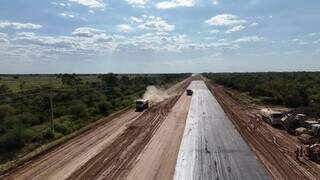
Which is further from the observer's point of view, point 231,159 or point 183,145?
point 183,145

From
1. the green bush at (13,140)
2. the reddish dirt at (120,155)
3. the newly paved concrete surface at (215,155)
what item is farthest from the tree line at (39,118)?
the newly paved concrete surface at (215,155)

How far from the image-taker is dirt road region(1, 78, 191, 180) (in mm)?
22078

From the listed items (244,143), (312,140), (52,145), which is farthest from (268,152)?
(52,145)

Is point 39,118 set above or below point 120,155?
below

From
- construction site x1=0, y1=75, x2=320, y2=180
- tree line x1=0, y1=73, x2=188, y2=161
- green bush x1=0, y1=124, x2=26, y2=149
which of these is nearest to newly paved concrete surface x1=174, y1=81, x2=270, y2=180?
construction site x1=0, y1=75, x2=320, y2=180

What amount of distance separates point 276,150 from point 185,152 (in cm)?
640

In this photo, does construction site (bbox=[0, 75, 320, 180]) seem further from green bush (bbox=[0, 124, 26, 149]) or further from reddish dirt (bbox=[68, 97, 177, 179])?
green bush (bbox=[0, 124, 26, 149])

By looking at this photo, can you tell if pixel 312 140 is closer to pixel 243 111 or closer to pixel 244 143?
pixel 244 143

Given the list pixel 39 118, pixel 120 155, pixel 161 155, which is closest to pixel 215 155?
pixel 161 155

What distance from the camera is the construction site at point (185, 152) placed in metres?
22.0

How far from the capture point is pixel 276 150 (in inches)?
1120

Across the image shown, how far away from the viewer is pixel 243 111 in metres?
54.8

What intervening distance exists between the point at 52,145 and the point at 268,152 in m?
15.5

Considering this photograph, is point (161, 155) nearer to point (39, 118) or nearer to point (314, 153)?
point (314, 153)
